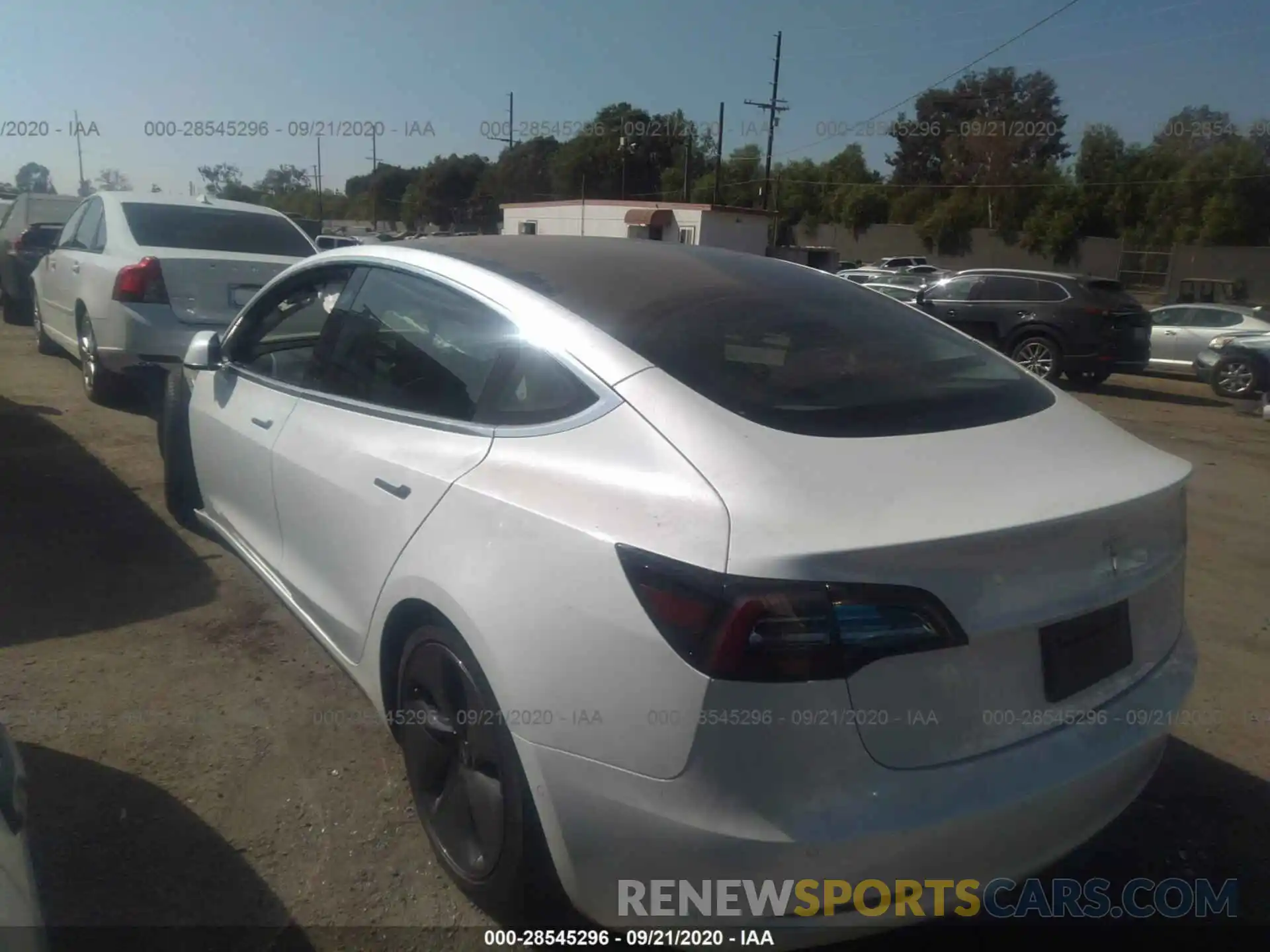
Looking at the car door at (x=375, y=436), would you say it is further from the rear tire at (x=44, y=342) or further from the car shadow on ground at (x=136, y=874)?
the rear tire at (x=44, y=342)

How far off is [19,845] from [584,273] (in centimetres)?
190

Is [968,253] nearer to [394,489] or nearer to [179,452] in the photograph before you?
[179,452]

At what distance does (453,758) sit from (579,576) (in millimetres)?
803

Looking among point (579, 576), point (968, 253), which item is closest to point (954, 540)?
point (579, 576)

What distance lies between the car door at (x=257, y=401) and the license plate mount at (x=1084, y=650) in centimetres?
249

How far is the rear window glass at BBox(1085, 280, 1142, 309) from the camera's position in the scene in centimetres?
1358

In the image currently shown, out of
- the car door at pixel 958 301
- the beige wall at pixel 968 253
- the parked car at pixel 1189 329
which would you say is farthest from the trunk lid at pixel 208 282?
the beige wall at pixel 968 253

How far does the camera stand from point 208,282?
6953mm

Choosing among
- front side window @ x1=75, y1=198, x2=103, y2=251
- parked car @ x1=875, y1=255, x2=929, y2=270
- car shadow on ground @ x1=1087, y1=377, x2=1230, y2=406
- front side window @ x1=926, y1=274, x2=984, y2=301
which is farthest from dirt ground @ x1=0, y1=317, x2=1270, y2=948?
parked car @ x1=875, y1=255, x2=929, y2=270

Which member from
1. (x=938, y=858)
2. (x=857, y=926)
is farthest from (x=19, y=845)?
(x=938, y=858)

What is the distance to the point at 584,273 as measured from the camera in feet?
9.39

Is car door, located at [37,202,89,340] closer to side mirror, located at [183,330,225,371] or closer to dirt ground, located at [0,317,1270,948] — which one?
dirt ground, located at [0,317,1270,948]

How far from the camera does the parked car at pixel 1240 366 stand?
12992 mm

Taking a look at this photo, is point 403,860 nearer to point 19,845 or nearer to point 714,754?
point 19,845
